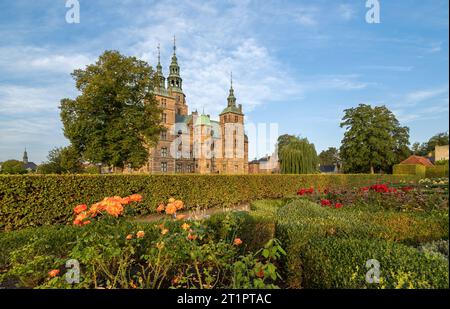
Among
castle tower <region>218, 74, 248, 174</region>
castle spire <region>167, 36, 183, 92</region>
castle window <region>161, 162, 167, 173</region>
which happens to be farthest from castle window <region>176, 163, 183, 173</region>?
castle spire <region>167, 36, 183, 92</region>

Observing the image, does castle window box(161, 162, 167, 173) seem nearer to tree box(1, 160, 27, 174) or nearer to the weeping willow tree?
tree box(1, 160, 27, 174)

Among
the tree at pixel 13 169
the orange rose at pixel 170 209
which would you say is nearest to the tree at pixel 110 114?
the tree at pixel 13 169

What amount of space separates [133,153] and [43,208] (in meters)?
11.0

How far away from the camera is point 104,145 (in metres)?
18.5

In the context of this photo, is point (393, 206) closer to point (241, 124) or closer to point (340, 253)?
point (340, 253)

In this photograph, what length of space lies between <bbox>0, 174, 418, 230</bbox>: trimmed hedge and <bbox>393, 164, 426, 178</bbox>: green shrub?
17.0 metres

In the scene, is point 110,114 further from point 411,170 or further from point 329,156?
point 329,156

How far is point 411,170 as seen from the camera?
26.5m

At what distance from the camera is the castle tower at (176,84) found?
53162 mm

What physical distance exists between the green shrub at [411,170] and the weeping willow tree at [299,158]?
409 inches

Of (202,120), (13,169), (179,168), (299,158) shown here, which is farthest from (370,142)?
(13,169)

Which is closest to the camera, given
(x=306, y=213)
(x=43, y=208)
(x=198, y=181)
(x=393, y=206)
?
(x=306, y=213)
